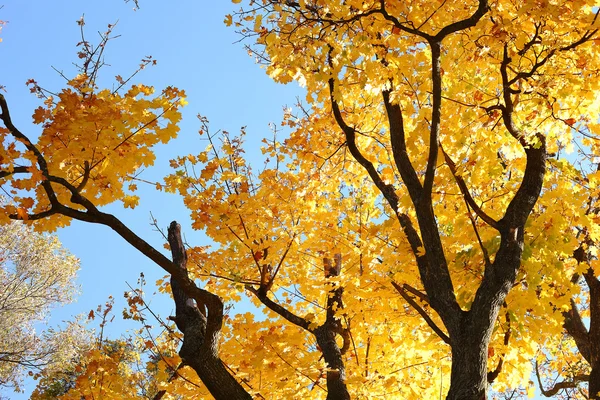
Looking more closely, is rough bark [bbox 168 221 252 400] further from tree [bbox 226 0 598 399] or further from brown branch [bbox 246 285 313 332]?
tree [bbox 226 0 598 399]

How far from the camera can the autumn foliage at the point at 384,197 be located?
4.42 metres

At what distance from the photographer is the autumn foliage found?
4.42 metres

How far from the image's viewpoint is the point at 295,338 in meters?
6.77

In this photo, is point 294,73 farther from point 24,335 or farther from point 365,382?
point 24,335

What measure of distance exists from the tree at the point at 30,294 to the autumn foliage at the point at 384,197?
11.5 metres

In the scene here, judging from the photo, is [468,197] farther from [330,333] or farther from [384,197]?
[330,333]

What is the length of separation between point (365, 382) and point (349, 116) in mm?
3196

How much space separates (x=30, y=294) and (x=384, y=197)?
15459mm

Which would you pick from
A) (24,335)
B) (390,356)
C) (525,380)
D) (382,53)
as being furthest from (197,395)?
(24,335)

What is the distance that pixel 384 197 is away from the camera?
227 inches

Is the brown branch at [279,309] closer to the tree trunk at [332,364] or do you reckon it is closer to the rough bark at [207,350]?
the tree trunk at [332,364]

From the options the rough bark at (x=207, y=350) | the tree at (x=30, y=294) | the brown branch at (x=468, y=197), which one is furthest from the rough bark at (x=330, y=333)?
the tree at (x=30, y=294)

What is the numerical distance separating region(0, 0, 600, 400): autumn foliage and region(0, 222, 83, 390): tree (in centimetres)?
1153

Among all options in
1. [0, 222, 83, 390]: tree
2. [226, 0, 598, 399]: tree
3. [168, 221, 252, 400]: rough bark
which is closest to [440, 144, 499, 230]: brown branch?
[226, 0, 598, 399]: tree
